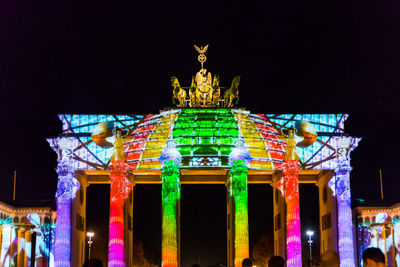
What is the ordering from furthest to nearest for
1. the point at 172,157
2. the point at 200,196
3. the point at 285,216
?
the point at 200,196
the point at 285,216
the point at 172,157

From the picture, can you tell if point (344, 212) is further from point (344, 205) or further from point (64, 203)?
point (64, 203)

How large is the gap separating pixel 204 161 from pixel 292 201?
33.8 ft

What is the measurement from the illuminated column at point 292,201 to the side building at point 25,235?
2566 cm

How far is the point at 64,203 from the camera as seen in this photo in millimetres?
65688

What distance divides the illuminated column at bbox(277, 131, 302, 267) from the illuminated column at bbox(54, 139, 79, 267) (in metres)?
22.5

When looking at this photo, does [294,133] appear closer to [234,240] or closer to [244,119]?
[244,119]

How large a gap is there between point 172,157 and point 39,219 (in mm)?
16889

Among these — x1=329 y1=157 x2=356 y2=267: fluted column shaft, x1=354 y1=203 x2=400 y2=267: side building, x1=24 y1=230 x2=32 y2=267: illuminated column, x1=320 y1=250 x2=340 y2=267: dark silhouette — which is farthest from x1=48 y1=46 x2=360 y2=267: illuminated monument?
x1=320 y1=250 x2=340 y2=267: dark silhouette

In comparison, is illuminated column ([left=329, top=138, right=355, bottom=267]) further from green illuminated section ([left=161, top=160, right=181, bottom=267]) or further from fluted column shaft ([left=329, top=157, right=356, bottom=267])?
green illuminated section ([left=161, top=160, right=181, bottom=267])

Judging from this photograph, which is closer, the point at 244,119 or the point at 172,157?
the point at 172,157

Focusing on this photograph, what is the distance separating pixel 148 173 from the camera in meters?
71.9

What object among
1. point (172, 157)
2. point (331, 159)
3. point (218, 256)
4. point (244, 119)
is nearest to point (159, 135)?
point (172, 157)

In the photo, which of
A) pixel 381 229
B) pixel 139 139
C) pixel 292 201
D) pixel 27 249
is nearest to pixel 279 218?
pixel 292 201

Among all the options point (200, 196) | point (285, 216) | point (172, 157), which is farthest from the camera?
point (200, 196)
